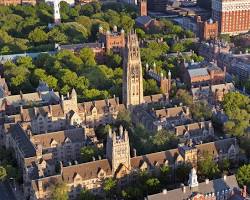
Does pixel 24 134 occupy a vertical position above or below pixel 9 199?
above

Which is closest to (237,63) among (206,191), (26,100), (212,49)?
(212,49)

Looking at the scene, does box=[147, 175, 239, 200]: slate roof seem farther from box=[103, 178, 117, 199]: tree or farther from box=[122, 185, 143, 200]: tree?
box=[103, 178, 117, 199]: tree

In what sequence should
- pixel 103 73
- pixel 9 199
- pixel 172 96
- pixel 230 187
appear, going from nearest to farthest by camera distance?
pixel 230 187, pixel 9 199, pixel 172 96, pixel 103 73

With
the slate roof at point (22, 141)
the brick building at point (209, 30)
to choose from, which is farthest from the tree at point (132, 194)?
the brick building at point (209, 30)

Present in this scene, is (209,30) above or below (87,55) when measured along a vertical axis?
above

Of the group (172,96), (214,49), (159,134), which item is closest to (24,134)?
(159,134)

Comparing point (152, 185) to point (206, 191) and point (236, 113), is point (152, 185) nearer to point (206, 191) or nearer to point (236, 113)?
point (206, 191)

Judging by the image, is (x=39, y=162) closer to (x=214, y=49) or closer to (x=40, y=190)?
(x=40, y=190)
